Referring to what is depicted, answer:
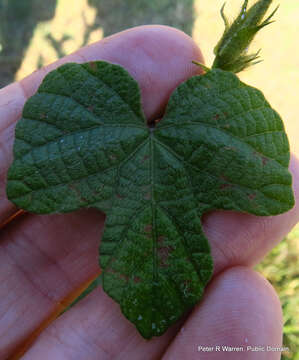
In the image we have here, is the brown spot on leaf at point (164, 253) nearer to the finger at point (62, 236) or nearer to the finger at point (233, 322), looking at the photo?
the finger at point (233, 322)

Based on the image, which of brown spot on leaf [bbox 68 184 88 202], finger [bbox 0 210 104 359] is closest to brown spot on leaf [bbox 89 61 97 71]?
brown spot on leaf [bbox 68 184 88 202]

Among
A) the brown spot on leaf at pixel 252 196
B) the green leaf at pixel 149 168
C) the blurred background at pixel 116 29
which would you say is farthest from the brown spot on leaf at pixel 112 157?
the blurred background at pixel 116 29

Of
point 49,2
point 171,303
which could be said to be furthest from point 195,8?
point 171,303

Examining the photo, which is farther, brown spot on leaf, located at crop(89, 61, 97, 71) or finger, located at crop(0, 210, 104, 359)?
finger, located at crop(0, 210, 104, 359)

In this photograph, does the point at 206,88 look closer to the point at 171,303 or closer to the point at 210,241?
the point at 210,241

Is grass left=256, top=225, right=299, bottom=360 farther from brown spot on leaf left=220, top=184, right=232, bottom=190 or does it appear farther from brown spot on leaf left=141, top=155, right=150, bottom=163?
brown spot on leaf left=141, top=155, right=150, bottom=163

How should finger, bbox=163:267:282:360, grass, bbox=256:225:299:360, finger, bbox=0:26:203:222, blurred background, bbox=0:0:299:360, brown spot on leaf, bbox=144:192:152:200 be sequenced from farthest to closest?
blurred background, bbox=0:0:299:360
grass, bbox=256:225:299:360
finger, bbox=0:26:203:222
brown spot on leaf, bbox=144:192:152:200
finger, bbox=163:267:282:360

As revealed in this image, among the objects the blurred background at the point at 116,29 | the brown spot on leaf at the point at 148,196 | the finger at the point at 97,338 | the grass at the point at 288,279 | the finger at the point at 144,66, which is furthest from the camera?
the blurred background at the point at 116,29
